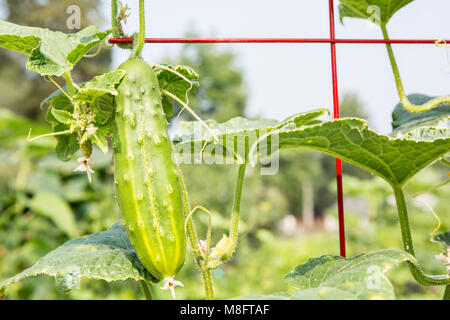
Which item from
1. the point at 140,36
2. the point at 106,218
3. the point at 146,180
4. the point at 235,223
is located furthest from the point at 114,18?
the point at 106,218

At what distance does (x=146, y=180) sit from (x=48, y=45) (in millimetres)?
265

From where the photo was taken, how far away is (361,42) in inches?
35.9

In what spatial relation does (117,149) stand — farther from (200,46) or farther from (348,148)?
(200,46)

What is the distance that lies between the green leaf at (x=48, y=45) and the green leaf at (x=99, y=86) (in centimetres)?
4

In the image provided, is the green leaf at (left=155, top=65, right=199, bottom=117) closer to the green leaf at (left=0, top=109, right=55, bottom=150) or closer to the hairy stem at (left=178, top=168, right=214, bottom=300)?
the hairy stem at (left=178, top=168, right=214, bottom=300)

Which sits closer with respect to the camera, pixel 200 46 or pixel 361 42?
pixel 361 42

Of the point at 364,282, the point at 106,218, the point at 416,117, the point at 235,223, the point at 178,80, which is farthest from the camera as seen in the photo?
the point at 106,218

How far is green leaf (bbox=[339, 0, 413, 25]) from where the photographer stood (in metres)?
0.94

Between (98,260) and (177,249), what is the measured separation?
162mm

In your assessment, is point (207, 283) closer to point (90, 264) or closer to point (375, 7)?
point (90, 264)

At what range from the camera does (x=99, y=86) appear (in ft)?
2.22

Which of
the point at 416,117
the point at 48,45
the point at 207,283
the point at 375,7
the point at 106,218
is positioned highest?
the point at 375,7

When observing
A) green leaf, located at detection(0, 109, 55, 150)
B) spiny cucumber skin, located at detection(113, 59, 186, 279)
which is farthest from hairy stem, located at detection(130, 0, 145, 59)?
green leaf, located at detection(0, 109, 55, 150)

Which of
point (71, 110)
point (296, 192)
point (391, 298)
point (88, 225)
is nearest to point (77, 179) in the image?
point (88, 225)
